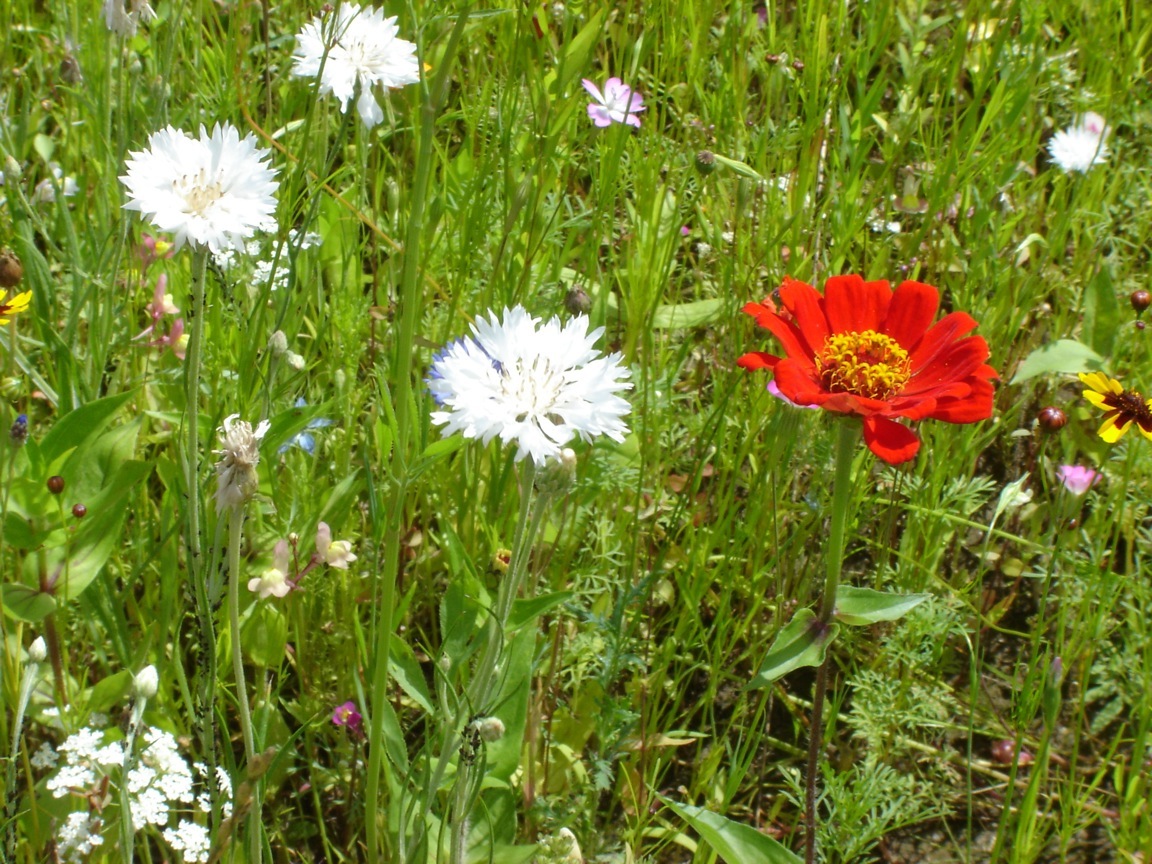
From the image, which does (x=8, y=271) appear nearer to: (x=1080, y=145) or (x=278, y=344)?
(x=278, y=344)

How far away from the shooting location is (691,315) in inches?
63.3

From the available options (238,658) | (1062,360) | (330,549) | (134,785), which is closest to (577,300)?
(330,549)

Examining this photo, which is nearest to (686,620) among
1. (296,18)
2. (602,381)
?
(602,381)

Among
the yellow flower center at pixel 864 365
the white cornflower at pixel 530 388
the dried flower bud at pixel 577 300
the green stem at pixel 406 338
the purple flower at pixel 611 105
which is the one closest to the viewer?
the green stem at pixel 406 338

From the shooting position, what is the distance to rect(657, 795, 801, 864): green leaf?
3.20ft

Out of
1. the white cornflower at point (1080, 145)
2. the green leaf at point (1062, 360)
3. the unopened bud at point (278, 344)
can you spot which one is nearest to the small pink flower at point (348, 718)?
the unopened bud at point (278, 344)

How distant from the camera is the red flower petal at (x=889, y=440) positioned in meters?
0.84

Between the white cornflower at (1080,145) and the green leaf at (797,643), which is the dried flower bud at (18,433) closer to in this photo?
the green leaf at (797,643)

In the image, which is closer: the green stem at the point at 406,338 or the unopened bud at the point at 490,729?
the green stem at the point at 406,338

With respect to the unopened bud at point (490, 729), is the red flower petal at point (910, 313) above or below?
above

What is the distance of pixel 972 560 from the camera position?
1.63 meters

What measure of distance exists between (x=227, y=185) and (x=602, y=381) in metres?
0.36

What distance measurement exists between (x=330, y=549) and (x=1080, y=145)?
152 centimetres

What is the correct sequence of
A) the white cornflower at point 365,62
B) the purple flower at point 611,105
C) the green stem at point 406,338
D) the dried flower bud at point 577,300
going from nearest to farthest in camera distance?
the green stem at point 406,338
the dried flower bud at point 577,300
the white cornflower at point 365,62
the purple flower at point 611,105
